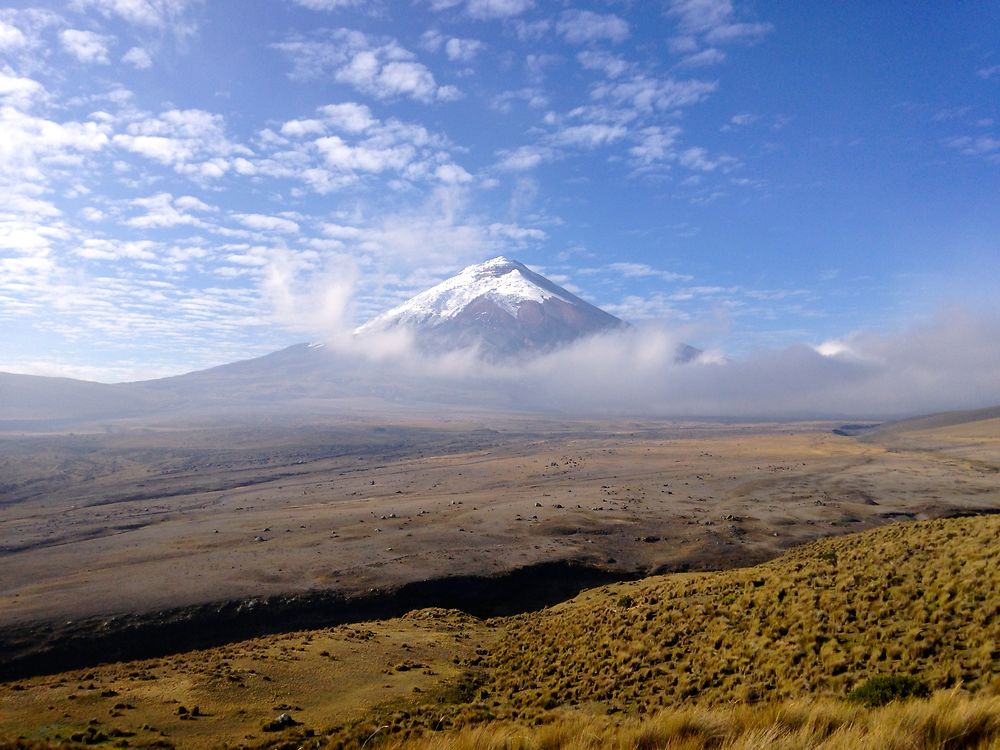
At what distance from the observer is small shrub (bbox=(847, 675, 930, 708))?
25.0 ft

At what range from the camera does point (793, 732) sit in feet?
15.8

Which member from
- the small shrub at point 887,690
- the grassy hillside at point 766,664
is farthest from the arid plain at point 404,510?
the small shrub at point 887,690

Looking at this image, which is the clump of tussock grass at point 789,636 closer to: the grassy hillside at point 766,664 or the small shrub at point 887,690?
the grassy hillside at point 766,664

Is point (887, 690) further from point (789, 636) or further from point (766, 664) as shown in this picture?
point (789, 636)

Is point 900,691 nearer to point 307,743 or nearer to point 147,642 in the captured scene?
point 307,743

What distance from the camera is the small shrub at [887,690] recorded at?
25.0 ft

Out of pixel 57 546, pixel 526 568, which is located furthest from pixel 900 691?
pixel 57 546

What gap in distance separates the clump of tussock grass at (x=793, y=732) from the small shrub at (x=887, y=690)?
9.01ft

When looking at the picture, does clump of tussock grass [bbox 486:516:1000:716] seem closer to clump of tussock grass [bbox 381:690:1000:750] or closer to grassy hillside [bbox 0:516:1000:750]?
grassy hillside [bbox 0:516:1000:750]

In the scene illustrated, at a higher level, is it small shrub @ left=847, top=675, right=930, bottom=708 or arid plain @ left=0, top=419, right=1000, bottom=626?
small shrub @ left=847, top=675, right=930, bottom=708

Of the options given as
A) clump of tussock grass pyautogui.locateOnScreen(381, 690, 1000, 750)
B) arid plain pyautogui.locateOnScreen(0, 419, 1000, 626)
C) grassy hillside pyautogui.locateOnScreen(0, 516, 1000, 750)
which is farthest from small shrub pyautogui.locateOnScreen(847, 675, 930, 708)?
arid plain pyautogui.locateOnScreen(0, 419, 1000, 626)

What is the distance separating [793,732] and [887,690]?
4.42 metres

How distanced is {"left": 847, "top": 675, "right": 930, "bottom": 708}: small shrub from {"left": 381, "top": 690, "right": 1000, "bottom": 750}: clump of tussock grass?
2747 mm

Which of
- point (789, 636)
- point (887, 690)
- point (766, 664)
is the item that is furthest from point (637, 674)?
point (887, 690)
